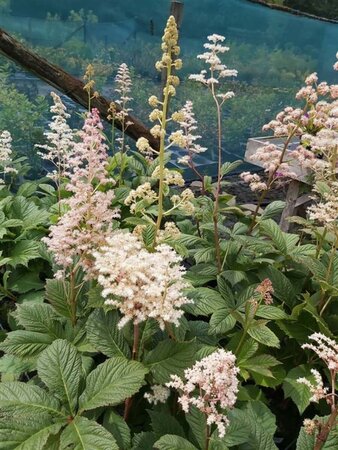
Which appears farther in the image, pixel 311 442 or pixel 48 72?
pixel 48 72

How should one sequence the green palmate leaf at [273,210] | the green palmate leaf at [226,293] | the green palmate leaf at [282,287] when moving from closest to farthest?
1. the green palmate leaf at [226,293]
2. the green palmate leaf at [282,287]
3. the green palmate leaf at [273,210]

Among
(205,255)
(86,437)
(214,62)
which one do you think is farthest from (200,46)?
(86,437)

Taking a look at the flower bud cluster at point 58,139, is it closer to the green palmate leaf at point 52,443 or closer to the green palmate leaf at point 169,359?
the green palmate leaf at point 169,359

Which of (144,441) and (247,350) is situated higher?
(247,350)

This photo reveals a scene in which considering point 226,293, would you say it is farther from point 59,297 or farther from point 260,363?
point 59,297

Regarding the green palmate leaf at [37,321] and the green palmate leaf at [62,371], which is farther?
the green palmate leaf at [37,321]

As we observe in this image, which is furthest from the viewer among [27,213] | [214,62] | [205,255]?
[27,213]

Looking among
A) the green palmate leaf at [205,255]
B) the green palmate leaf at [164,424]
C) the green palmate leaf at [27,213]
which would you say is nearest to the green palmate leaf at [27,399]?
the green palmate leaf at [164,424]

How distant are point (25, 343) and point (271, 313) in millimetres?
943

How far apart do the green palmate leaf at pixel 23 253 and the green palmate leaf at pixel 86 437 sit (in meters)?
1.05

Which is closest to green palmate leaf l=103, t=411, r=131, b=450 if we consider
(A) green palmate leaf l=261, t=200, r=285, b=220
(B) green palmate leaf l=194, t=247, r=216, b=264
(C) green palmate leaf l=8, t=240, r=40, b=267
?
(B) green palmate leaf l=194, t=247, r=216, b=264

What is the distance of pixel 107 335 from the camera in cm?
155

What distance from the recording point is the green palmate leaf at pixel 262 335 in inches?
64.7

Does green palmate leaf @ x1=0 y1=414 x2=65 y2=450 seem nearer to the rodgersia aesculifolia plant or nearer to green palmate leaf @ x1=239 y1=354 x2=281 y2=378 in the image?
the rodgersia aesculifolia plant
